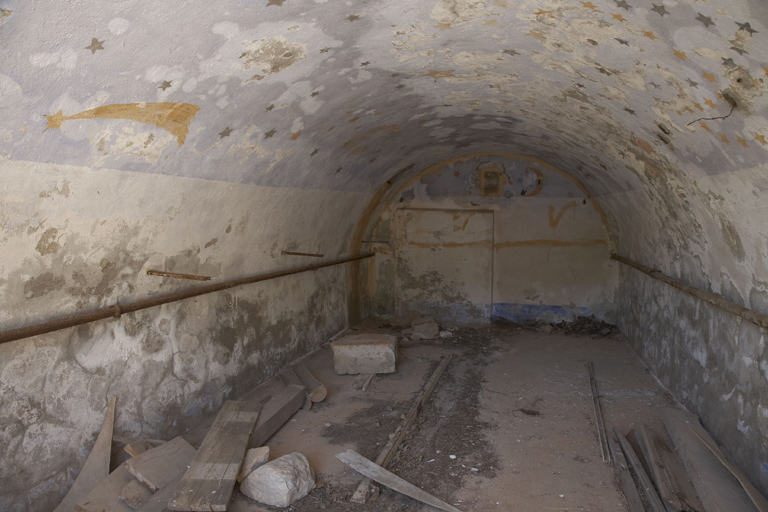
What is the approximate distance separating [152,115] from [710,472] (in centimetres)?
476

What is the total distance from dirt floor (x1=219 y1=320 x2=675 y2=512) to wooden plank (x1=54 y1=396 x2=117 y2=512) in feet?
3.30

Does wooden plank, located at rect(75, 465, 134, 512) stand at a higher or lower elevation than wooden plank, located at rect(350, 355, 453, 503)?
higher

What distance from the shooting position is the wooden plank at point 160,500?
3.62 m

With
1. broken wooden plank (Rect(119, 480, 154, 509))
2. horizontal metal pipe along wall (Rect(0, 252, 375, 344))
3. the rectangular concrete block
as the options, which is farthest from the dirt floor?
horizontal metal pipe along wall (Rect(0, 252, 375, 344))

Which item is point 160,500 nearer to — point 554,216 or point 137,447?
point 137,447

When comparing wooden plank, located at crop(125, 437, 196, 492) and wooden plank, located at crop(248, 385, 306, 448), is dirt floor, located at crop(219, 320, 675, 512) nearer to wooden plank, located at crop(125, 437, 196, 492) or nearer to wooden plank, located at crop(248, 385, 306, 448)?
wooden plank, located at crop(248, 385, 306, 448)

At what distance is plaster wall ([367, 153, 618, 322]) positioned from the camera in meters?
10.3

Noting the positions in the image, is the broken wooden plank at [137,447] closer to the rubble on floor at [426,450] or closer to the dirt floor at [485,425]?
the rubble on floor at [426,450]

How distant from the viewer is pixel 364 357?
7168mm

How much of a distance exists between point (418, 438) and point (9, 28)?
177 inches

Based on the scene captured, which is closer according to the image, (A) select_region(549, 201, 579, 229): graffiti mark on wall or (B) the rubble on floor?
(B) the rubble on floor

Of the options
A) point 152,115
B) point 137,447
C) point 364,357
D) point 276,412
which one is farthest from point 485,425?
point 152,115

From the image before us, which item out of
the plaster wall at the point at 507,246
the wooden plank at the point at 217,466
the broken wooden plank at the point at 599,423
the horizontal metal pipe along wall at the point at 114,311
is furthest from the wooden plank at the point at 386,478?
the plaster wall at the point at 507,246

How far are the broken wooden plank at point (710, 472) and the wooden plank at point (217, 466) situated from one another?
3391 millimetres
